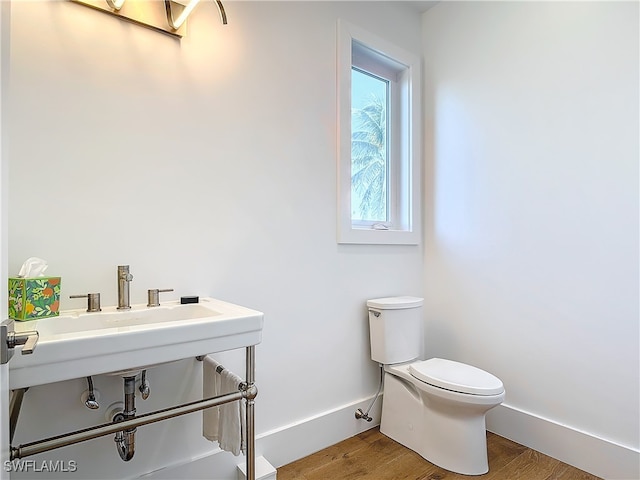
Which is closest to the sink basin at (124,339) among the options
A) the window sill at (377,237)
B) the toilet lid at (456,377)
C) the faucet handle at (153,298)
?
the faucet handle at (153,298)

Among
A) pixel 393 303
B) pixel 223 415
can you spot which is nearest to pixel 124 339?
pixel 223 415

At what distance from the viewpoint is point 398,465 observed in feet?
5.65

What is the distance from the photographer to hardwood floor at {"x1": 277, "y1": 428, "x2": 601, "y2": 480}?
1.64m

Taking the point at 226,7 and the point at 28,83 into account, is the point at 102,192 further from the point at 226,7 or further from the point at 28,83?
the point at 226,7

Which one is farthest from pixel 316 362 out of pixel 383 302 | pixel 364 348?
pixel 383 302

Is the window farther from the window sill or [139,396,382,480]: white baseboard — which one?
[139,396,382,480]: white baseboard

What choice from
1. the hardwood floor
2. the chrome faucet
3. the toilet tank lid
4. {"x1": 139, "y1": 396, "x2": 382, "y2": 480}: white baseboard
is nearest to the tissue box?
the chrome faucet

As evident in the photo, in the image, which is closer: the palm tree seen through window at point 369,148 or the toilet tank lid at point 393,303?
the toilet tank lid at point 393,303

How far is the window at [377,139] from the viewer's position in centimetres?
198

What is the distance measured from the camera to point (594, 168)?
66.1 inches

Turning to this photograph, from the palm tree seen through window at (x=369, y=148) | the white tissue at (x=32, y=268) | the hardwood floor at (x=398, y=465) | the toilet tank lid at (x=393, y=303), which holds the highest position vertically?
the palm tree seen through window at (x=369, y=148)

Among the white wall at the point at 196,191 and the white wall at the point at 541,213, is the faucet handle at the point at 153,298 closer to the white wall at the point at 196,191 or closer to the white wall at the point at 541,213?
the white wall at the point at 196,191

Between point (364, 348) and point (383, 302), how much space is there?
30cm

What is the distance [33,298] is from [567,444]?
223cm
